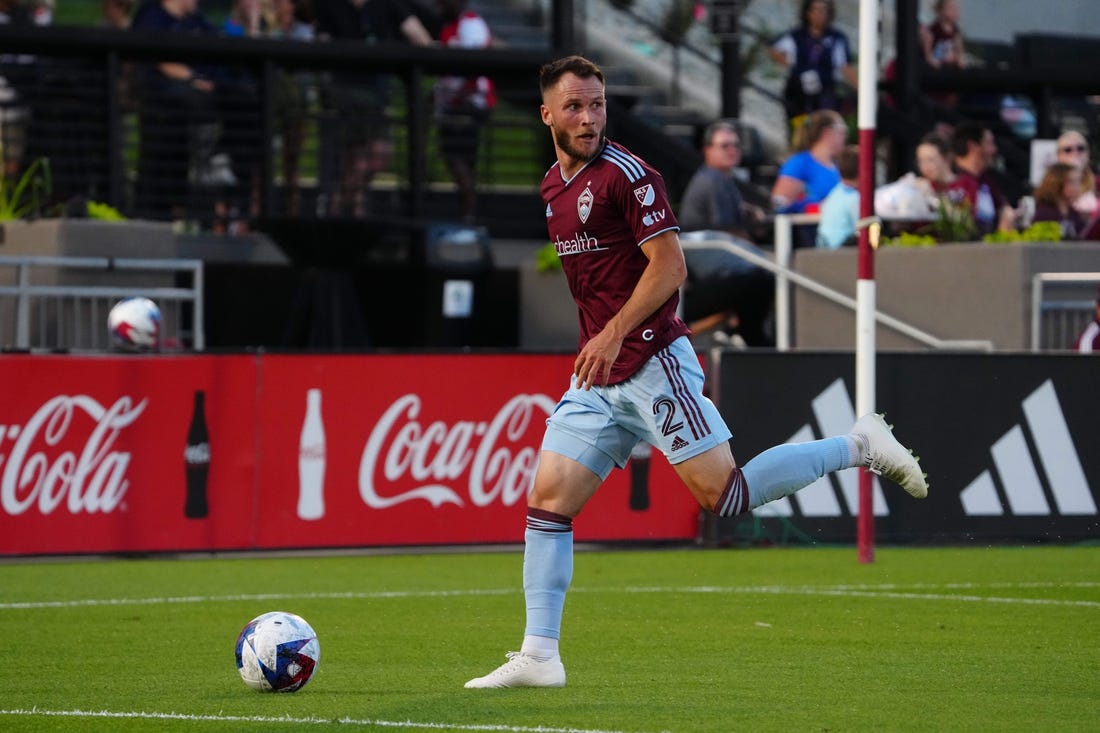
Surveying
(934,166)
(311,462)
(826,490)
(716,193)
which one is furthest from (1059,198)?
(311,462)

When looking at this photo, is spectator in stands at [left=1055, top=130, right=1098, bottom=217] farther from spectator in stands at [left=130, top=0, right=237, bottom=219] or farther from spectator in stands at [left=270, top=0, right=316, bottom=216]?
spectator in stands at [left=130, top=0, right=237, bottom=219]

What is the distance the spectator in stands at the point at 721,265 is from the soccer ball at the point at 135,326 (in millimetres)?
4258

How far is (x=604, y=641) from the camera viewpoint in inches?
357

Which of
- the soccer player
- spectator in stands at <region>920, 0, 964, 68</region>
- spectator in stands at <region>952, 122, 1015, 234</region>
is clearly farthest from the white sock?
spectator in stands at <region>920, 0, 964, 68</region>

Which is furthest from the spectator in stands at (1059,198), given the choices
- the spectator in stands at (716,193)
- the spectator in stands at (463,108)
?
the spectator in stands at (463,108)

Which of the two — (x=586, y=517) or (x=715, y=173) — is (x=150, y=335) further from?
(x=715, y=173)

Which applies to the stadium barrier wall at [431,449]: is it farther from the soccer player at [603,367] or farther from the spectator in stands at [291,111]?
the soccer player at [603,367]

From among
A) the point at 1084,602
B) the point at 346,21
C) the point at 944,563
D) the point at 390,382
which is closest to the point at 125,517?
the point at 390,382

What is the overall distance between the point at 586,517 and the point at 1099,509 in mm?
3444

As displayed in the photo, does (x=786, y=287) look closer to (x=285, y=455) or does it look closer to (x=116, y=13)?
(x=285, y=455)

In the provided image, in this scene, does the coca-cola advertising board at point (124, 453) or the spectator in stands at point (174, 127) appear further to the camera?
the spectator in stands at point (174, 127)

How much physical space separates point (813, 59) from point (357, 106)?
4755mm

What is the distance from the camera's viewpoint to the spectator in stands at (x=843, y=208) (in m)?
15.6

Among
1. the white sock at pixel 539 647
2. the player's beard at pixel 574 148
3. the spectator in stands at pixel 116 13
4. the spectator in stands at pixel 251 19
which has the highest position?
the spectator in stands at pixel 251 19
